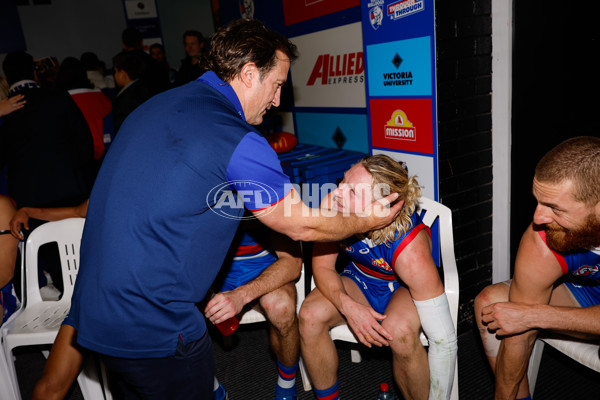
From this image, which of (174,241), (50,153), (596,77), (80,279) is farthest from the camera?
(50,153)

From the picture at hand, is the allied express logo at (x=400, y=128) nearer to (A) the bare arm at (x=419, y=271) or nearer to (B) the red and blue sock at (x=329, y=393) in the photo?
(A) the bare arm at (x=419, y=271)

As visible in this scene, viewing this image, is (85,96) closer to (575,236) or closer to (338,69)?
(338,69)

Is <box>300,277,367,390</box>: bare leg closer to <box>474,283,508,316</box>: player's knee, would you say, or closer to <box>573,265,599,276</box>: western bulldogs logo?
<box>474,283,508,316</box>: player's knee

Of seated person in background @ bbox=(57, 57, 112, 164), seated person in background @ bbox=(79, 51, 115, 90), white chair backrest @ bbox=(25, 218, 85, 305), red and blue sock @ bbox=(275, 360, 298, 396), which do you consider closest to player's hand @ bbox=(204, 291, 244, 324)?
red and blue sock @ bbox=(275, 360, 298, 396)

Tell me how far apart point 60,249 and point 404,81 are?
7.00ft

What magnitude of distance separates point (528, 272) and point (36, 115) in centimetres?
289

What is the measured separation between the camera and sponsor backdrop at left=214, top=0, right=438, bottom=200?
219 centimetres

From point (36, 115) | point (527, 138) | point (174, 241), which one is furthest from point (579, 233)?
point (36, 115)

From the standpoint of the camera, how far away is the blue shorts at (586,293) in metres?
1.79

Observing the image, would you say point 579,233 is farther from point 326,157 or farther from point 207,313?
point 326,157

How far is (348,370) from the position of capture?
2373 mm

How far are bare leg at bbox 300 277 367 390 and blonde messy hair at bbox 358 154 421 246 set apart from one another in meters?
0.41

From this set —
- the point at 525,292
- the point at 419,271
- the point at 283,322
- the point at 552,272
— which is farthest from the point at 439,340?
the point at 283,322

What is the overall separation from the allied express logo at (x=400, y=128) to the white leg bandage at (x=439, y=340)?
3.21 ft
